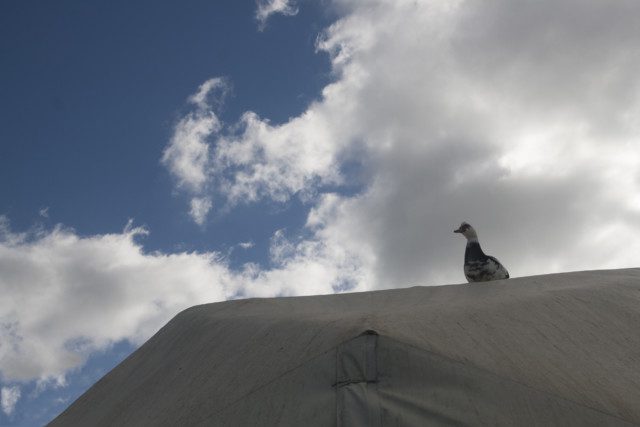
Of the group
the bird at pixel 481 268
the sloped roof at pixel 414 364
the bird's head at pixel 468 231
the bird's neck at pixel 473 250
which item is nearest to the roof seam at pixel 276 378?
the sloped roof at pixel 414 364

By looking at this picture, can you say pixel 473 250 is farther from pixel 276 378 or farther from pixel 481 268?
pixel 276 378

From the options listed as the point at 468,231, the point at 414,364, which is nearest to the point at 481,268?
the point at 468,231

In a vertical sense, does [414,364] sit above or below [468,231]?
below

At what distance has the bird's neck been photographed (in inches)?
195

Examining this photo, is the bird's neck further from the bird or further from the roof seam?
the roof seam

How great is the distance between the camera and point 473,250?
16.7 feet

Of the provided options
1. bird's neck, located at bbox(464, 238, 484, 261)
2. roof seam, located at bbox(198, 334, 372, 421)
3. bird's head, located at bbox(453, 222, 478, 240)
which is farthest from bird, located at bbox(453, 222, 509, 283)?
roof seam, located at bbox(198, 334, 372, 421)

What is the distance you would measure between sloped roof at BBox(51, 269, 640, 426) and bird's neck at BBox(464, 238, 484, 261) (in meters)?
0.76

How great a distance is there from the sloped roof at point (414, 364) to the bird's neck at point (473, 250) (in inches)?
30.0

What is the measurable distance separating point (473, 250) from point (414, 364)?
9.31 ft

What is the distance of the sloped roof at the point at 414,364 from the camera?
2.35m

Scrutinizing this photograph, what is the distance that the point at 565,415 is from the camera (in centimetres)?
236

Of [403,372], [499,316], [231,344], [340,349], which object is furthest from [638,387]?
[231,344]

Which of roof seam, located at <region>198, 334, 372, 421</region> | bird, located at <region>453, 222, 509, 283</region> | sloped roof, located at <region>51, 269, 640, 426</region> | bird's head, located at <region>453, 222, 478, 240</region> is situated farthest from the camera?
bird's head, located at <region>453, 222, 478, 240</region>
